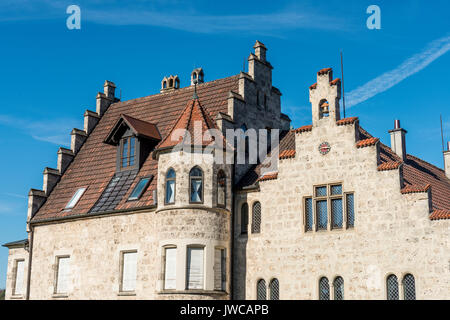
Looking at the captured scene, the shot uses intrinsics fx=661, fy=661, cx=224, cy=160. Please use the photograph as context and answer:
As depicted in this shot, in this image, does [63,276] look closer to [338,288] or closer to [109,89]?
[109,89]

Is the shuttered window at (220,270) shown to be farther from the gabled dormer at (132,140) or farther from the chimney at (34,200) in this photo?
the chimney at (34,200)

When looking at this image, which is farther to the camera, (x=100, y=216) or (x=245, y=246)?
(x=100, y=216)

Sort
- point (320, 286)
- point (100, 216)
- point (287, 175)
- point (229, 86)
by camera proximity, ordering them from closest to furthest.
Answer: point (320, 286), point (287, 175), point (100, 216), point (229, 86)

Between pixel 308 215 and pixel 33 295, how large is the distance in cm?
1476

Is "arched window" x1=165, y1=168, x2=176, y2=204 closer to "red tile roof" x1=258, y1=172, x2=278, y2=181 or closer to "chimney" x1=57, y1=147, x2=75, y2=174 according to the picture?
"red tile roof" x1=258, y1=172, x2=278, y2=181

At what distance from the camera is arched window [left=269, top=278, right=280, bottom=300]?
27.1 meters

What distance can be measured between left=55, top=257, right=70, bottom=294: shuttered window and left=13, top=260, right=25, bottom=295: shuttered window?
166 inches

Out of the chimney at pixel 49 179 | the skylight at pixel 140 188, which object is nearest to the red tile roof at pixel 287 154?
the skylight at pixel 140 188

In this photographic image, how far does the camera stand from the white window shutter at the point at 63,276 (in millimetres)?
31547

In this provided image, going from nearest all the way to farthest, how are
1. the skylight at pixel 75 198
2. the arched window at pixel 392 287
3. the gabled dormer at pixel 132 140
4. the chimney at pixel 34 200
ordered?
the arched window at pixel 392 287 → the gabled dormer at pixel 132 140 → the skylight at pixel 75 198 → the chimney at pixel 34 200

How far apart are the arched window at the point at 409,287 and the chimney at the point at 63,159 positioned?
780 inches

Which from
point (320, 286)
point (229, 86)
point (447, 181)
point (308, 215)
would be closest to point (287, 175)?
point (308, 215)
